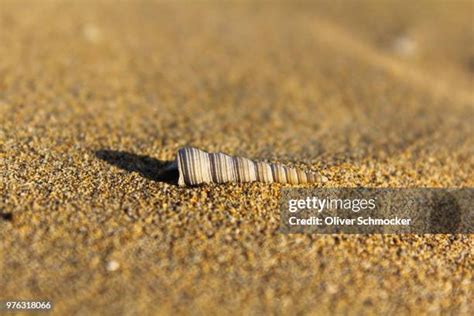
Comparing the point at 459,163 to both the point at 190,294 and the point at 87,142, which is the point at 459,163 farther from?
the point at 87,142

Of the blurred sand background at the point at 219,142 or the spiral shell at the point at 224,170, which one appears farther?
the spiral shell at the point at 224,170

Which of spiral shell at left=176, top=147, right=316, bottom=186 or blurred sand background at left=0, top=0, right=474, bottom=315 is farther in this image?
spiral shell at left=176, top=147, right=316, bottom=186

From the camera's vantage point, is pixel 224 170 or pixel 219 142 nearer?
pixel 224 170

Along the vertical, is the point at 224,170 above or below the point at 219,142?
below
